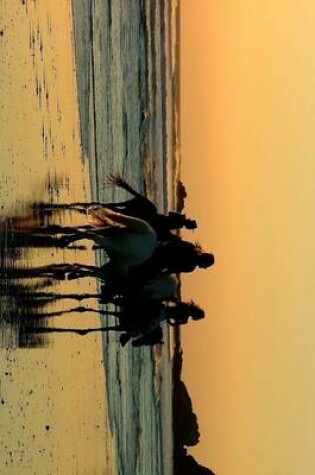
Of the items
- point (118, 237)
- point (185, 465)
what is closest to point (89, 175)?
point (118, 237)

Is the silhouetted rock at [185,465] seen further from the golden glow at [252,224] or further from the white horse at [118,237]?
the white horse at [118,237]

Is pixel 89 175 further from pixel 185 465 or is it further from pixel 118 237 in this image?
pixel 185 465

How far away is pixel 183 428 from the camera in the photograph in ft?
3.63

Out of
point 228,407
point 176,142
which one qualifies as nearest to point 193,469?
point 228,407

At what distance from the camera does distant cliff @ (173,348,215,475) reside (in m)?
1.09

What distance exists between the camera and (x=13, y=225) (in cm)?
77

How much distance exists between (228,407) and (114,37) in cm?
57

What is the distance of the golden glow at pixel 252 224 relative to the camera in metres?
1.13

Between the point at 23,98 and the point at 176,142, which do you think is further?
the point at 176,142

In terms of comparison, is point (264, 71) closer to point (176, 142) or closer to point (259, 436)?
point (176, 142)

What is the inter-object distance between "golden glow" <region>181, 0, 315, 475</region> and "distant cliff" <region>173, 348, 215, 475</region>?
0.01 m

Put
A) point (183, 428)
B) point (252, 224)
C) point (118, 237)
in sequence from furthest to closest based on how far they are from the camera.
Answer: point (252, 224) → point (183, 428) → point (118, 237)

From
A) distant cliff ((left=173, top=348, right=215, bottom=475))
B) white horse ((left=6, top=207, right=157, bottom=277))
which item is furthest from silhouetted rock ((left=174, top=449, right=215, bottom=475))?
white horse ((left=6, top=207, right=157, bottom=277))

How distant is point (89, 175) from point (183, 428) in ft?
1.31
